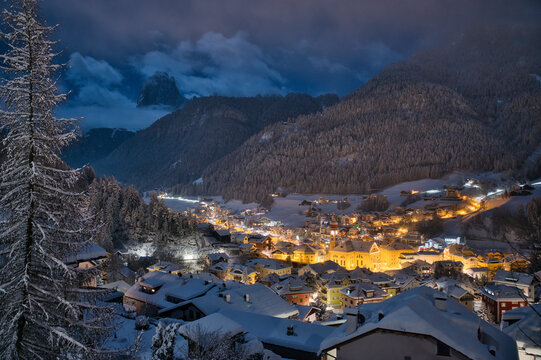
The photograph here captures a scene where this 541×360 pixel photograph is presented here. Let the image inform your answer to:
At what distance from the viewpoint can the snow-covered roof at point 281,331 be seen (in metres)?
16.3

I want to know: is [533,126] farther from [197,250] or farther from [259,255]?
[197,250]

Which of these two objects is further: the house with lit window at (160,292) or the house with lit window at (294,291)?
the house with lit window at (294,291)

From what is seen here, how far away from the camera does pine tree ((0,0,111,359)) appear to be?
5.30m

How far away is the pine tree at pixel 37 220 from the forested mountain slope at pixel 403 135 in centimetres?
Result: 11527

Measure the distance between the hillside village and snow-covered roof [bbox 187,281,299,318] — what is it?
10 cm

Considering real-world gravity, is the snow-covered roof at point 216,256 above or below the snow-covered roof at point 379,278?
above

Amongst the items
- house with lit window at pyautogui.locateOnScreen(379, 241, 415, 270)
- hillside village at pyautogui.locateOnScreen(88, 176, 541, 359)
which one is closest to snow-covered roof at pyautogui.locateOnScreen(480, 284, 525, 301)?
hillside village at pyautogui.locateOnScreen(88, 176, 541, 359)

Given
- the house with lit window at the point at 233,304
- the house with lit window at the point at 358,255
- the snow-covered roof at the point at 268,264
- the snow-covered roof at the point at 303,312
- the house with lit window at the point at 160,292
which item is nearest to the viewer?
the house with lit window at the point at 233,304

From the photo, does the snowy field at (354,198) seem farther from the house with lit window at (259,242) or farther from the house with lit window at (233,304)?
the house with lit window at (233,304)

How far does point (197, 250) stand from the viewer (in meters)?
54.8

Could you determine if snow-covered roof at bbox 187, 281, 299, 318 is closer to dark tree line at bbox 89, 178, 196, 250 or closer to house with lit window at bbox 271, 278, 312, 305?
house with lit window at bbox 271, 278, 312, 305

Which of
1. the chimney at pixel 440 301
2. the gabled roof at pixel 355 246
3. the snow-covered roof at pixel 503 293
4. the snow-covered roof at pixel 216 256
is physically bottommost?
the snow-covered roof at pixel 216 256

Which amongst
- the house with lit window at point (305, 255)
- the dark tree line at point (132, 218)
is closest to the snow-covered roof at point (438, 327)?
the dark tree line at point (132, 218)

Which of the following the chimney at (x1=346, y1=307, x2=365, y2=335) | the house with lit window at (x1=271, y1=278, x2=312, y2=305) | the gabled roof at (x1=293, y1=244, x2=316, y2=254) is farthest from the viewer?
the gabled roof at (x1=293, y1=244, x2=316, y2=254)
